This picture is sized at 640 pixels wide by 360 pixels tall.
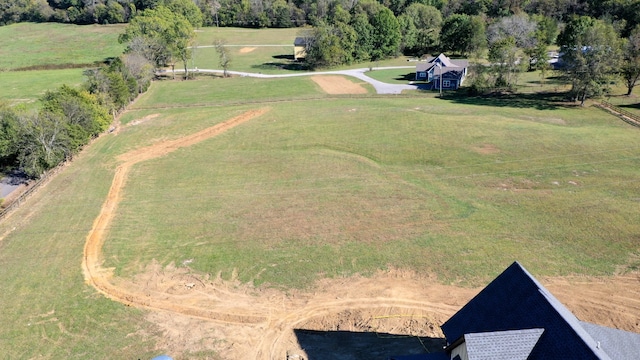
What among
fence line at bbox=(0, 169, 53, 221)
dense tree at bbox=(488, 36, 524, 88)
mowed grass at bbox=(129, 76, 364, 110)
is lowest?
fence line at bbox=(0, 169, 53, 221)

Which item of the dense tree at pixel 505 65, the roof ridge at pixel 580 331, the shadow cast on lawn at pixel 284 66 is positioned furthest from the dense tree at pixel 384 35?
the roof ridge at pixel 580 331

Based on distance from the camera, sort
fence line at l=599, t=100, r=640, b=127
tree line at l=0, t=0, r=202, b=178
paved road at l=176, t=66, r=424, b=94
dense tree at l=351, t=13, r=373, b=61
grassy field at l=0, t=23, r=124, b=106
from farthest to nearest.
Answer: dense tree at l=351, t=13, r=373, b=61
grassy field at l=0, t=23, r=124, b=106
paved road at l=176, t=66, r=424, b=94
fence line at l=599, t=100, r=640, b=127
tree line at l=0, t=0, r=202, b=178

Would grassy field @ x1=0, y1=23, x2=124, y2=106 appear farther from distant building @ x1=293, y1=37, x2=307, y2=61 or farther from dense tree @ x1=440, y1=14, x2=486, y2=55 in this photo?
A: dense tree @ x1=440, y1=14, x2=486, y2=55

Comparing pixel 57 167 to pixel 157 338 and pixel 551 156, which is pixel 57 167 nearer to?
pixel 157 338

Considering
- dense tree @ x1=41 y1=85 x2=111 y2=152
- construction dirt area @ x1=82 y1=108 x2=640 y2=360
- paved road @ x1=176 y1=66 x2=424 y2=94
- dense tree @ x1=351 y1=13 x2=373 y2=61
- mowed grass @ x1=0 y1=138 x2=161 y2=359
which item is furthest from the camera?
dense tree @ x1=351 y1=13 x2=373 y2=61

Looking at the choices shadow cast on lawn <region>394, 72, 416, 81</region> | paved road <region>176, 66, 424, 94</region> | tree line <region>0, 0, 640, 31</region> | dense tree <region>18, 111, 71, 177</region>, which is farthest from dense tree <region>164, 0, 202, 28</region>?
dense tree <region>18, 111, 71, 177</region>

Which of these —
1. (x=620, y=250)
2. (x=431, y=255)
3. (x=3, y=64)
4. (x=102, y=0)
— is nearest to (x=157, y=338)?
(x=431, y=255)
